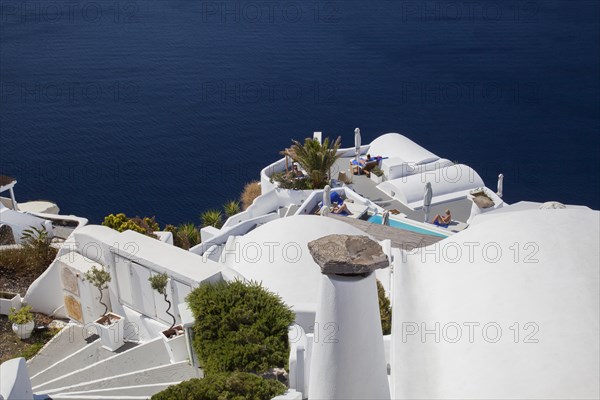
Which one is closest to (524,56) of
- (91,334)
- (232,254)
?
(232,254)

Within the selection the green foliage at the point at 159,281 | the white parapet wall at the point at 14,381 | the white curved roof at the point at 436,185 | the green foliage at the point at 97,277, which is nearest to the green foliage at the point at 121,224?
the green foliage at the point at 97,277

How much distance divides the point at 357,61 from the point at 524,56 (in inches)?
845

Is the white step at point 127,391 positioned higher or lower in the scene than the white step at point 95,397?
lower

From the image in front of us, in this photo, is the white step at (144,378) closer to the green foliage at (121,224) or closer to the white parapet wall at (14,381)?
the white parapet wall at (14,381)

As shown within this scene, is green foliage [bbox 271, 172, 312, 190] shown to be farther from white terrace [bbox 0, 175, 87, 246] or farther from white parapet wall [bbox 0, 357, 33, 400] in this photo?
white parapet wall [bbox 0, 357, 33, 400]

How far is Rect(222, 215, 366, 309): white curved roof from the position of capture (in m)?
22.2

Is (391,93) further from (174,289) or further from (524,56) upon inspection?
(174,289)

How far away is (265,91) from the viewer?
8400 centimetres

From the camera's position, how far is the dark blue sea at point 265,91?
217 ft

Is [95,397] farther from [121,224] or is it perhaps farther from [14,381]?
[121,224]

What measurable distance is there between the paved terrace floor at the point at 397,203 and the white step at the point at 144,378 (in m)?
21.1

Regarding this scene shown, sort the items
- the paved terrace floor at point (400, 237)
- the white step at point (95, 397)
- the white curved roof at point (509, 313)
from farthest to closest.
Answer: the paved terrace floor at point (400, 237), the white step at point (95, 397), the white curved roof at point (509, 313)

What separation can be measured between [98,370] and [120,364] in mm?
605

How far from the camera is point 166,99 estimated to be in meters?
80.4
